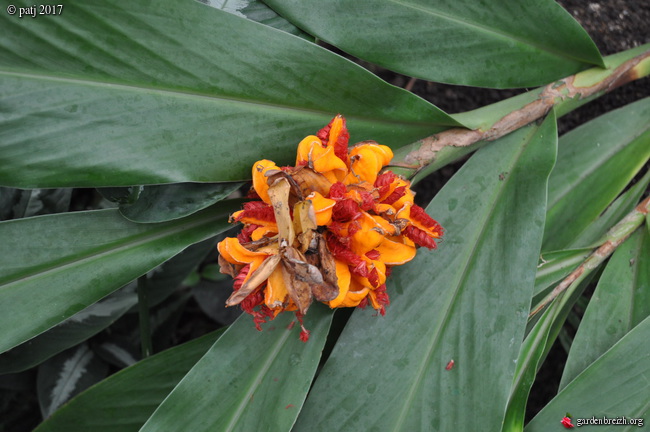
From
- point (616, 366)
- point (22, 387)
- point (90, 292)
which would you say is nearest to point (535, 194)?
point (616, 366)

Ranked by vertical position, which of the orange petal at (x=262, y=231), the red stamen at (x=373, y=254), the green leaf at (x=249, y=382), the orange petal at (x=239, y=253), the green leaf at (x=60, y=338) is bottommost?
the green leaf at (x=60, y=338)

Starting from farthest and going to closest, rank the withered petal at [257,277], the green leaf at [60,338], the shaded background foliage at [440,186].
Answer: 1. the shaded background foliage at [440,186]
2. the green leaf at [60,338]
3. the withered petal at [257,277]

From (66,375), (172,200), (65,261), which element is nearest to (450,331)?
(172,200)

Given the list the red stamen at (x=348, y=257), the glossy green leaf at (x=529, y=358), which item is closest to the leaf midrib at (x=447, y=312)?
the glossy green leaf at (x=529, y=358)

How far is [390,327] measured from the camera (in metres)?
0.76

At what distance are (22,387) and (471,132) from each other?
102 centimetres

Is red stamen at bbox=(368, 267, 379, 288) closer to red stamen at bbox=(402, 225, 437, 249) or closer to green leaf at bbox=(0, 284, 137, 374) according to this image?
red stamen at bbox=(402, 225, 437, 249)

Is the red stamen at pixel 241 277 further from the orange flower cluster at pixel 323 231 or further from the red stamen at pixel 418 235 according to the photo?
the red stamen at pixel 418 235

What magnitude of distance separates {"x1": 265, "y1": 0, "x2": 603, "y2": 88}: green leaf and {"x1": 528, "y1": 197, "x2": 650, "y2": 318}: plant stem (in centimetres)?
27

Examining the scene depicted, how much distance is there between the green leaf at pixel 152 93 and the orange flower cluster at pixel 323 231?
0.11 m

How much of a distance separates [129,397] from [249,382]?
242mm

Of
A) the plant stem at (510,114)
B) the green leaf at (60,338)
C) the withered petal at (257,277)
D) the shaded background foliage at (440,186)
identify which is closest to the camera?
the withered petal at (257,277)

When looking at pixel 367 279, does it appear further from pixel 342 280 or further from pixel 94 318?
pixel 94 318

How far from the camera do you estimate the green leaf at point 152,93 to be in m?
0.63
